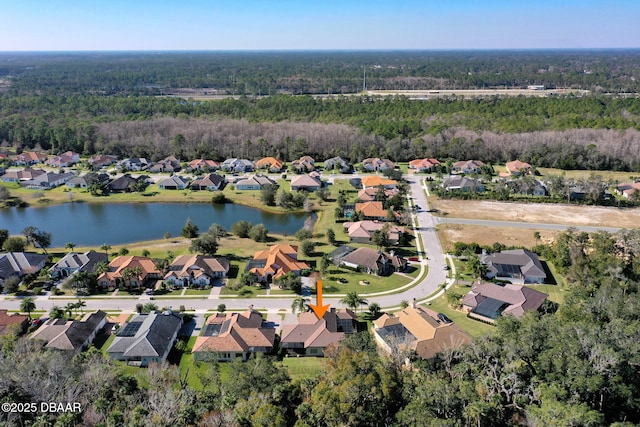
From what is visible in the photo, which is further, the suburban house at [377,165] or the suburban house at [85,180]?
the suburban house at [377,165]

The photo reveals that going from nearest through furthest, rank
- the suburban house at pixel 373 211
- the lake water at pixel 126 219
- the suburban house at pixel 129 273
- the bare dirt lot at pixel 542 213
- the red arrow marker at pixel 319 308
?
the red arrow marker at pixel 319 308 < the suburban house at pixel 129 273 < the lake water at pixel 126 219 < the bare dirt lot at pixel 542 213 < the suburban house at pixel 373 211

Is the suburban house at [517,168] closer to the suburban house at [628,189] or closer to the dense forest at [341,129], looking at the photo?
the dense forest at [341,129]

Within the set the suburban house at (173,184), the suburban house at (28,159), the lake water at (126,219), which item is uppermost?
the suburban house at (28,159)

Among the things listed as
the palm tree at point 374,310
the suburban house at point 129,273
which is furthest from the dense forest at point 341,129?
the palm tree at point 374,310

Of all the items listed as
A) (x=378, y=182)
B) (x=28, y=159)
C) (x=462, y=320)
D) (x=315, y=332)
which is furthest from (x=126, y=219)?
(x=462, y=320)

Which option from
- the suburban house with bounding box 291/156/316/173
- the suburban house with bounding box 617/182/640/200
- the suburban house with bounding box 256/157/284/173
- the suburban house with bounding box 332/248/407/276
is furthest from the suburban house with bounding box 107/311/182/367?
the suburban house with bounding box 617/182/640/200

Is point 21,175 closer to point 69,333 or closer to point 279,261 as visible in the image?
point 69,333
